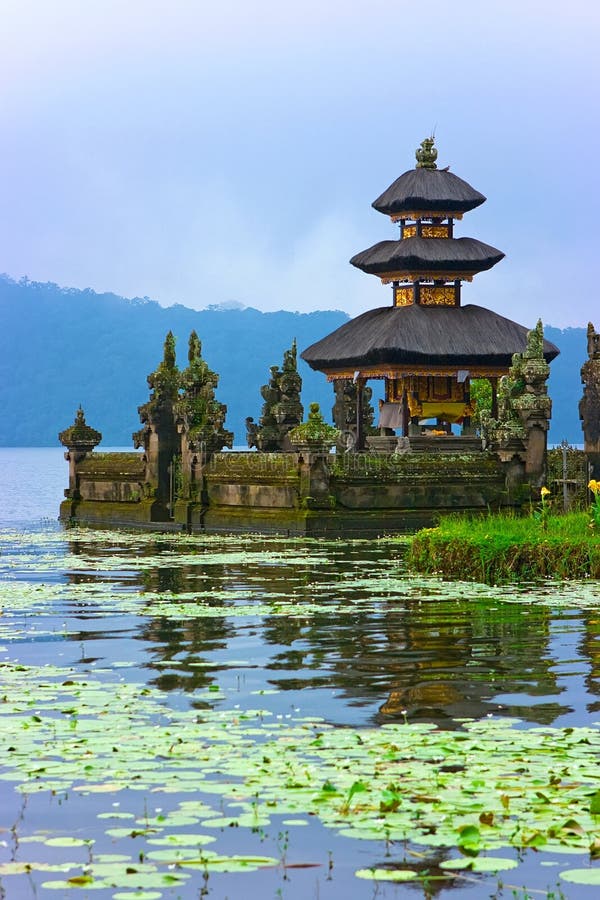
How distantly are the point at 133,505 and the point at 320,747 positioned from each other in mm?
34750

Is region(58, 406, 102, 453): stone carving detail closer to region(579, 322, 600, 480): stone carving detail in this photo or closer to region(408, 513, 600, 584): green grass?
region(579, 322, 600, 480): stone carving detail

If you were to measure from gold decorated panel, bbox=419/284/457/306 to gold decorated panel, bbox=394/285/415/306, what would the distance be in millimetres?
307

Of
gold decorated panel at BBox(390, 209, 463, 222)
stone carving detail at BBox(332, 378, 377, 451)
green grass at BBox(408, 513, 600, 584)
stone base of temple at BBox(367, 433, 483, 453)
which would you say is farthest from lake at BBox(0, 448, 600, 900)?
stone carving detail at BBox(332, 378, 377, 451)

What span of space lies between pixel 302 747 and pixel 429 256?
3977cm

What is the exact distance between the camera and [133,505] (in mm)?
45156

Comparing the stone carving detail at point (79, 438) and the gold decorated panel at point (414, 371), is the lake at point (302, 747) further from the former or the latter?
the stone carving detail at point (79, 438)

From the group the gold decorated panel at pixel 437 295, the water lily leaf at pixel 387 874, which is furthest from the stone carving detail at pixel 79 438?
the water lily leaf at pixel 387 874

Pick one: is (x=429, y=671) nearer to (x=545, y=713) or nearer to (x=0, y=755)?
(x=545, y=713)

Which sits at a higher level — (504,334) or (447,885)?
(504,334)

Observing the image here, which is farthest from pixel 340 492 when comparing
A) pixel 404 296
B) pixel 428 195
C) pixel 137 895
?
pixel 137 895

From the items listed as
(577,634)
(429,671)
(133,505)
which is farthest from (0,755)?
(133,505)

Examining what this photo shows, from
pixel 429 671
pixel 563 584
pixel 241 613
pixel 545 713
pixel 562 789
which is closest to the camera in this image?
pixel 562 789

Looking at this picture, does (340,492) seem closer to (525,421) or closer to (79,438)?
(525,421)

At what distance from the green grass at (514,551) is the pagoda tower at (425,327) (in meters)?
21.6
